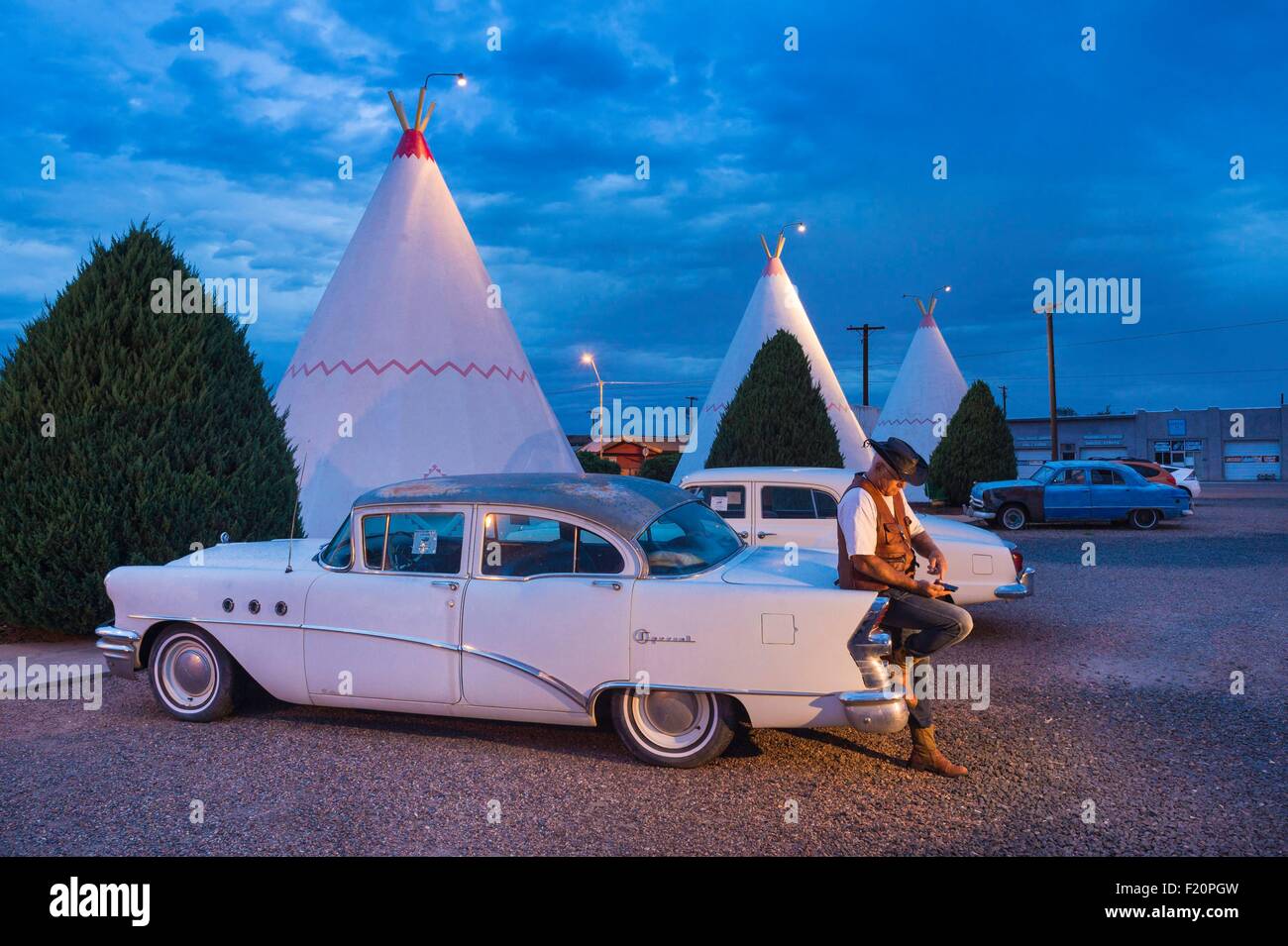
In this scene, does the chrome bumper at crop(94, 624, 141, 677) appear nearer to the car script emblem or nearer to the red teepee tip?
the car script emblem

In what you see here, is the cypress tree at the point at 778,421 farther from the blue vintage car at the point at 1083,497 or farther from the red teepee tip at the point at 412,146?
the red teepee tip at the point at 412,146

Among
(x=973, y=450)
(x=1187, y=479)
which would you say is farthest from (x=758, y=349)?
(x=1187, y=479)

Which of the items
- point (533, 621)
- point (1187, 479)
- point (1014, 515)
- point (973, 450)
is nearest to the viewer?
point (533, 621)

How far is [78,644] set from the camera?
7.30m

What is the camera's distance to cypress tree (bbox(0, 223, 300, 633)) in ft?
23.0

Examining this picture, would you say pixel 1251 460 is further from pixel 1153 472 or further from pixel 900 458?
pixel 900 458

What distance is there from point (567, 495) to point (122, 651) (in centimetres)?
279

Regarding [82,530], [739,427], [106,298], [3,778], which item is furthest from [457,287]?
[3,778]

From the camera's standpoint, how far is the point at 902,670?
4145 millimetres

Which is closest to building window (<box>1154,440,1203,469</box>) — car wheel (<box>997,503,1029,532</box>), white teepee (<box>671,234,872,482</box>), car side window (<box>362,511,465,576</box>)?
white teepee (<box>671,234,872,482</box>)

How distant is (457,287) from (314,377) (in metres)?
2.51

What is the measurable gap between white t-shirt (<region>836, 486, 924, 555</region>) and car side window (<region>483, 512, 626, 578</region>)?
107 cm

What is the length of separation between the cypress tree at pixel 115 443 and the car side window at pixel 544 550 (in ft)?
12.9
